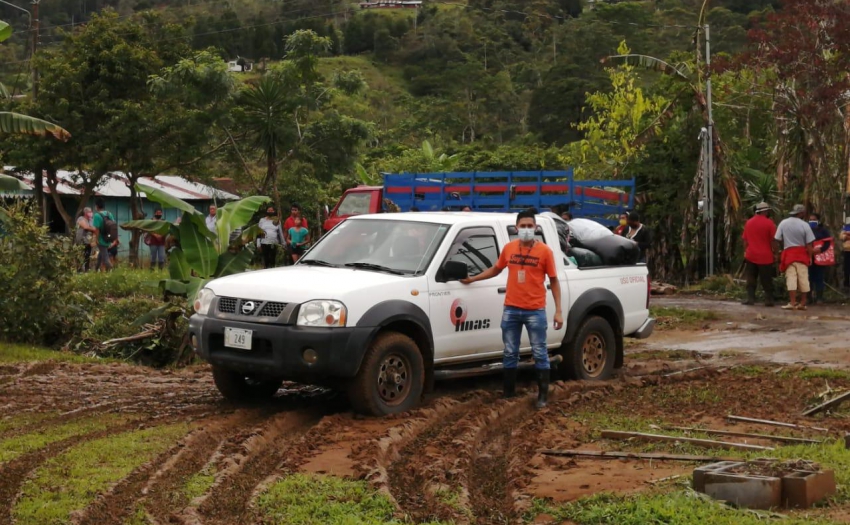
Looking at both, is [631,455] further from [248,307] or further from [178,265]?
[178,265]

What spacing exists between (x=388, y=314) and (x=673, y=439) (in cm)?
256

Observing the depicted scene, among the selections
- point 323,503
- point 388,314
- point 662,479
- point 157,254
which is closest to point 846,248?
point 388,314

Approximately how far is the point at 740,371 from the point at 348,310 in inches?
215

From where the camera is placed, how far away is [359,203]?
83.9ft

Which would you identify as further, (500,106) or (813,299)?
(500,106)

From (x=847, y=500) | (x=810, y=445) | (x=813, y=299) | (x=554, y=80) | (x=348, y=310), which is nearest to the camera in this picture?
(x=847, y=500)

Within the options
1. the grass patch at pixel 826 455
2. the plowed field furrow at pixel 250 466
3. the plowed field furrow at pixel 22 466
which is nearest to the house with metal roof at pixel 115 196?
the plowed field furrow at pixel 250 466

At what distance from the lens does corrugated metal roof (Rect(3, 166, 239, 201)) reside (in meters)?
37.1

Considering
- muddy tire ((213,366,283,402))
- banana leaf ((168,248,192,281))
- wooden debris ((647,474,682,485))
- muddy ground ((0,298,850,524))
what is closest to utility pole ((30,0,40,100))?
banana leaf ((168,248,192,281))

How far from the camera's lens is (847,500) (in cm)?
636

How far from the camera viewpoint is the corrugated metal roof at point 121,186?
37.1 m

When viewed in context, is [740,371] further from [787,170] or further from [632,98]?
[632,98]

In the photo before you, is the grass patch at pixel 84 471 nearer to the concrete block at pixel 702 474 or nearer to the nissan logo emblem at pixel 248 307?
the nissan logo emblem at pixel 248 307

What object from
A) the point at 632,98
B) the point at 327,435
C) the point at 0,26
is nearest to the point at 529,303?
the point at 327,435
